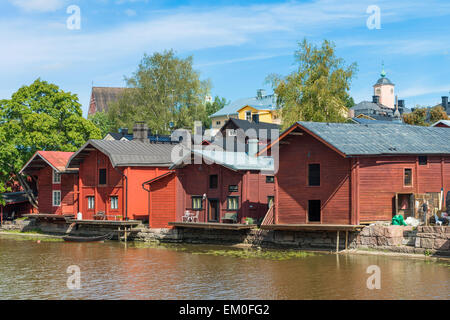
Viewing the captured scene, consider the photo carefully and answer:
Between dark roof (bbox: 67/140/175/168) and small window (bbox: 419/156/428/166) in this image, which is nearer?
small window (bbox: 419/156/428/166)

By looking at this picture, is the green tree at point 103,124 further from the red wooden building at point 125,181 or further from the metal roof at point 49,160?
the red wooden building at point 125,181

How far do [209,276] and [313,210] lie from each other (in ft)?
37.1

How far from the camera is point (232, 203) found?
42188 millimetres

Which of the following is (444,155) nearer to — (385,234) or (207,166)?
(385,234)

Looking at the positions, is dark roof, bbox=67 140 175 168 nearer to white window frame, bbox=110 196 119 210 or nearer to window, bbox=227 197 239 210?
white window frame, bbox=110 196 119 210

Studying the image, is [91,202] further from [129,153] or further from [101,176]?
[129,153]

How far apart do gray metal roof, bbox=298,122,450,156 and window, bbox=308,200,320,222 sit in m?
4.19

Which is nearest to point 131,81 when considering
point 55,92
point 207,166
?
point 55,92

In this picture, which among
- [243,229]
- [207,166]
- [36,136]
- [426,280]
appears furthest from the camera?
[36,136]

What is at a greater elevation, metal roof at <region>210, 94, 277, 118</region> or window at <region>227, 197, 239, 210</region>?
metal roof at <region>210, 94, 277, 118</region>

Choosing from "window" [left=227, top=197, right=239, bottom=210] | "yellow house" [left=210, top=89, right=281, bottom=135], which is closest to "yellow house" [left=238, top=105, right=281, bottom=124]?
"yellow house" [left=210, top=89, right=281, bottom=135]

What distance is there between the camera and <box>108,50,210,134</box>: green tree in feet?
246

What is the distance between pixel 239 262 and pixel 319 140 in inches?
367
